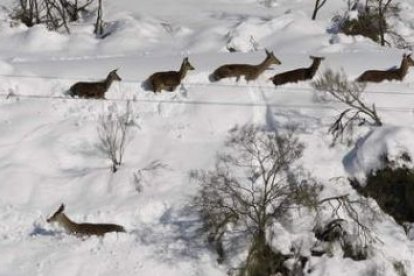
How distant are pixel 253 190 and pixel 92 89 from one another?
628 centimetres

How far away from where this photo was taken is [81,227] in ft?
73.7

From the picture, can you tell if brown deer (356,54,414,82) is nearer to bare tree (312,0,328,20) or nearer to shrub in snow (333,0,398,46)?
shrub in snow (333,0,398,46)

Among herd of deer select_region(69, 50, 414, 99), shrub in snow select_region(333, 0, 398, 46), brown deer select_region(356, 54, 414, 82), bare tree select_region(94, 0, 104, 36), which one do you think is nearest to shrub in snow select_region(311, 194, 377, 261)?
brown deer select_region(356, 54, 414, 82)

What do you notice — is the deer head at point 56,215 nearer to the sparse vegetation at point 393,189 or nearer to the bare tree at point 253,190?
the bare tree at point 253,190

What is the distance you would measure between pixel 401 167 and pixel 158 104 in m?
7.22

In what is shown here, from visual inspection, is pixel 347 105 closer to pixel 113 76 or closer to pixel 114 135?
pixel 114 135

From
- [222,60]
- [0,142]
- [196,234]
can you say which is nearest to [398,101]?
[222,60]

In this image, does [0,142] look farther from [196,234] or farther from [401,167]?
[401,167]

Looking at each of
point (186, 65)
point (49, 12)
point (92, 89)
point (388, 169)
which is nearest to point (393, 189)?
point (388, 169)

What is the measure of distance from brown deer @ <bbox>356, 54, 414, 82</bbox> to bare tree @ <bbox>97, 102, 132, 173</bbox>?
700 cm

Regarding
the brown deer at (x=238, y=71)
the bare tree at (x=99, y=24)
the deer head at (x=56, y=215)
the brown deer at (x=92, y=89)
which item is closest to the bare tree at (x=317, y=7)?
the bare tree at (x=99, y=24)

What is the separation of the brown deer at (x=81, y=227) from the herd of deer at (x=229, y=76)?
5249 mm

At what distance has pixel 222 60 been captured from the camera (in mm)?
29406

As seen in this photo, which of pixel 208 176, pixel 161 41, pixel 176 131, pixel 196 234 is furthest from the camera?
pixel 161 41
